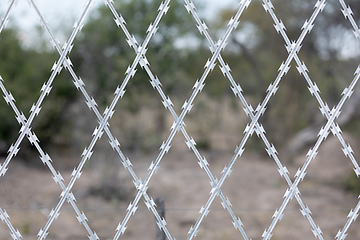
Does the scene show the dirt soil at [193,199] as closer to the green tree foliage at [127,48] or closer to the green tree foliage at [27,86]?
the green tree foliage at [27,86]

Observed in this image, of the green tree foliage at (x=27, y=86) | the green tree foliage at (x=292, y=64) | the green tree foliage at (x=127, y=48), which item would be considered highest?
the green tree foliage at (x=292, y=64)

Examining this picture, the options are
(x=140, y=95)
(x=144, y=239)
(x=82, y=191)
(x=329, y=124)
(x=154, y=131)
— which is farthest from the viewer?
(x=154, y=131)

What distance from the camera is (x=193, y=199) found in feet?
16.6

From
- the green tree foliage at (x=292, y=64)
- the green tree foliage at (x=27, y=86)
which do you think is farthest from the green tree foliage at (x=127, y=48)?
the green tree foliage at (x=292, y=64)

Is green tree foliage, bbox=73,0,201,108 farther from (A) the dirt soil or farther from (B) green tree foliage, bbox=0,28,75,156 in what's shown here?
(A) the dirt soil

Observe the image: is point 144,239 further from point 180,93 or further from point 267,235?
point 180,93

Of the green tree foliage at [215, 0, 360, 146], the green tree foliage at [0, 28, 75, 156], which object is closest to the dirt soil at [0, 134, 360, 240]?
the green tree foliage at [0, 28, 75, 156]

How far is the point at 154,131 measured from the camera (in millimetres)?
7727

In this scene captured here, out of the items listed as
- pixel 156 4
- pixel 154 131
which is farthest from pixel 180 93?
pixel 156 4

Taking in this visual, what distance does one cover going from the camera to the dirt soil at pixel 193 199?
3910 millimetres

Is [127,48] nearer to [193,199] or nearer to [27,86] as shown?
[27,86]

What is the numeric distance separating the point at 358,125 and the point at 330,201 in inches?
100

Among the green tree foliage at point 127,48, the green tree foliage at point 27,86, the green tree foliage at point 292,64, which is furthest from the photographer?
the green tree foliage at point 292,64

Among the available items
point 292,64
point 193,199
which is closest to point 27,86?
point 193,199
